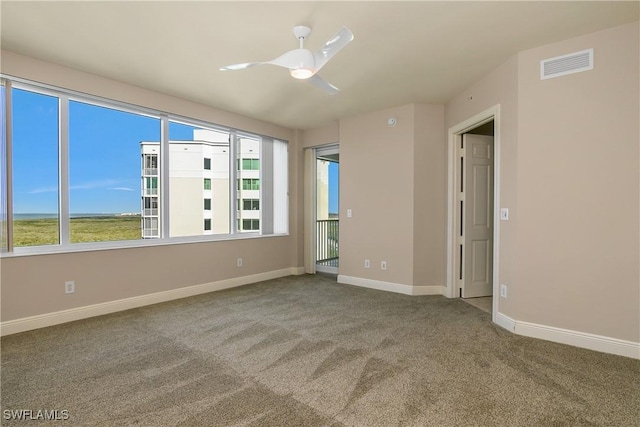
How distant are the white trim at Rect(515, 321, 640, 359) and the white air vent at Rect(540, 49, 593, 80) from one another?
2231mm

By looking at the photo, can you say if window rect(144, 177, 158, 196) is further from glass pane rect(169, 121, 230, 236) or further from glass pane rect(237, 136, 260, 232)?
glass pane rect(237, 136, 260, 232)

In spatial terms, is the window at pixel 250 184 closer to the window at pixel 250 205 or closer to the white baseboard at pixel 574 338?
the window at pixel 250 205

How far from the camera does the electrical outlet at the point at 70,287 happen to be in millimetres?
3302

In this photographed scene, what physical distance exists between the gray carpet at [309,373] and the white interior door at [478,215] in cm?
89

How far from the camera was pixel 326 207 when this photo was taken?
6.34 metres

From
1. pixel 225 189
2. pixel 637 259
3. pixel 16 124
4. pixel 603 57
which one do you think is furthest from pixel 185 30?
pixel 637 259

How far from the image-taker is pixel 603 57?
2.61 m

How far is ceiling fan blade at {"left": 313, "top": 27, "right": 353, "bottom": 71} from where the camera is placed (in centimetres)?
217

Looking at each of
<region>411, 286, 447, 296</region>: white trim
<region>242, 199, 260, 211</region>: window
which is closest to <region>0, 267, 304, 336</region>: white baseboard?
<region>242, 199, 260, 211</region>: window

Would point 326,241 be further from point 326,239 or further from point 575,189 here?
point 575,189

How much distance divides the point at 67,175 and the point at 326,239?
13.9 ft

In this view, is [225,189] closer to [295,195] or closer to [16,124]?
[295,195]

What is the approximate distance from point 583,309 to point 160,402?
130 inches

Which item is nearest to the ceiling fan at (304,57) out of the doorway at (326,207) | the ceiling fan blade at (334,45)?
the ceiling fan blade at (334,45)
